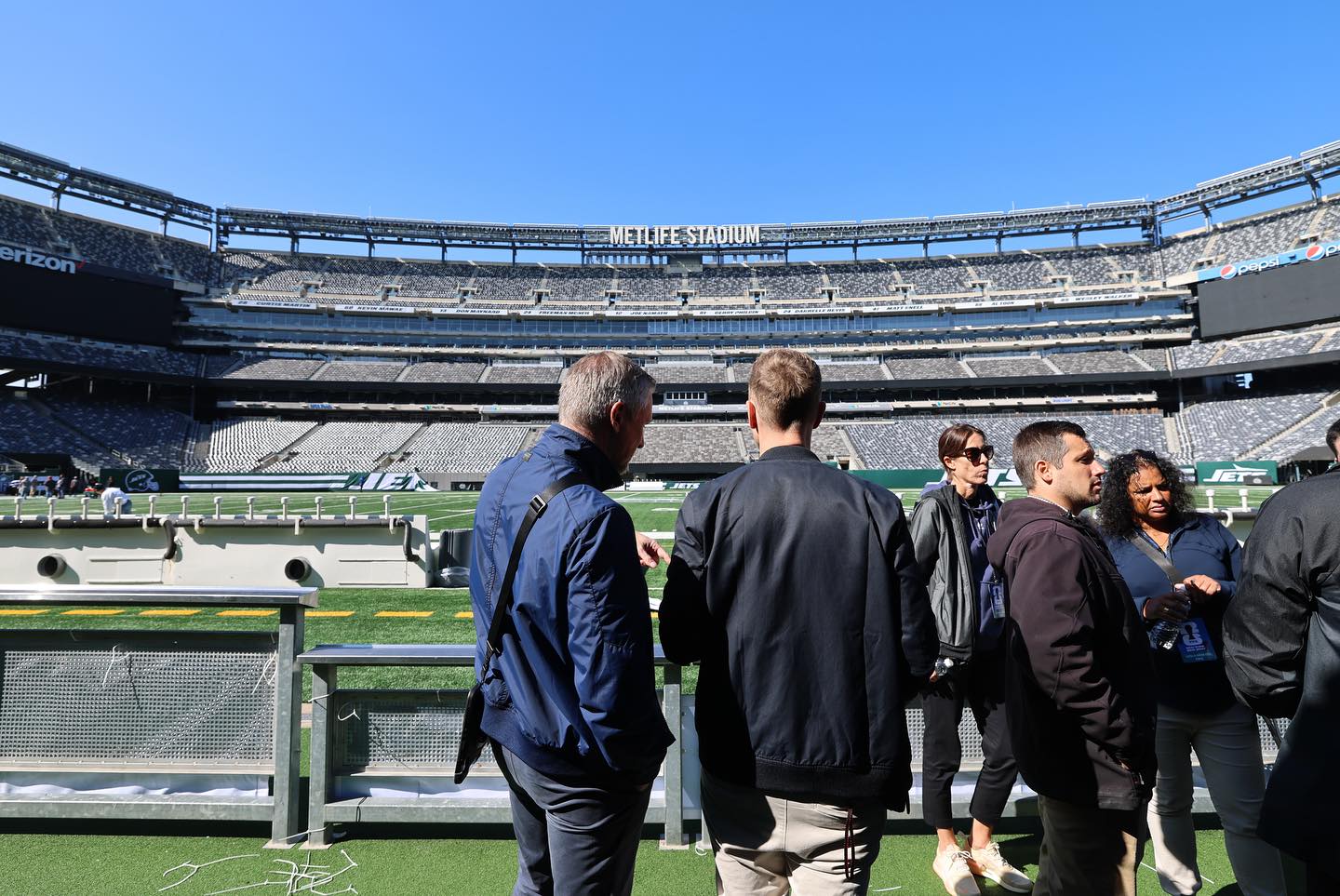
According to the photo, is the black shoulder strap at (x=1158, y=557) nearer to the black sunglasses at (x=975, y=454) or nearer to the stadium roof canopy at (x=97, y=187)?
the black sunglasses at (x=975, y=454)

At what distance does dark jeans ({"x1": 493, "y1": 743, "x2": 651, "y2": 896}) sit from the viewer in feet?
5.69

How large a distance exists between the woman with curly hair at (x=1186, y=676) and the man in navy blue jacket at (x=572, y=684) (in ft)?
7.82

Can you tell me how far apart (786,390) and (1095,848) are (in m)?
1.81

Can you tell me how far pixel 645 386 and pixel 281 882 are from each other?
2.75 metres

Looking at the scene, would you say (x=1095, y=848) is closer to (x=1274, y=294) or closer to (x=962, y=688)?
(x=962, y=688)

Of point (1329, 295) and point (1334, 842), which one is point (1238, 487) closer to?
point (1329, 295)

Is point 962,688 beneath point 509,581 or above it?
beneath

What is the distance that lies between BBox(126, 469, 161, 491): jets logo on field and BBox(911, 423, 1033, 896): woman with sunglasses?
4306 centimetres

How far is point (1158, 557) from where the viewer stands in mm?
3053

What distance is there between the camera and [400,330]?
198ft

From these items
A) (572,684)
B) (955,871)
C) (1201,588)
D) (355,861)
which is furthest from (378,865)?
(1201,588)

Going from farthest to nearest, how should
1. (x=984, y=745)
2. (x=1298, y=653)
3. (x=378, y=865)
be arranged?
(x=984, y=745) < (x=378, y=865) < (x=1298, y=653)

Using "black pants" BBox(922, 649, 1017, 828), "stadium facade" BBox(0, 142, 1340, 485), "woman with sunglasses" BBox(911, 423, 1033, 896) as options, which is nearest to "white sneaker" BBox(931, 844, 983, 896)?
"woman with sunglasses" BBox(911, 423, 1033, 896)

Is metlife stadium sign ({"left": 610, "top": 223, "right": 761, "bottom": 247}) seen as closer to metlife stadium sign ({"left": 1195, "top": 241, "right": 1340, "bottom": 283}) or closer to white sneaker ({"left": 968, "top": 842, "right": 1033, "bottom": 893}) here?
metlife stadium sign ({"left": 1195, "top": 241, "right": 1340, "bottom": 283})
